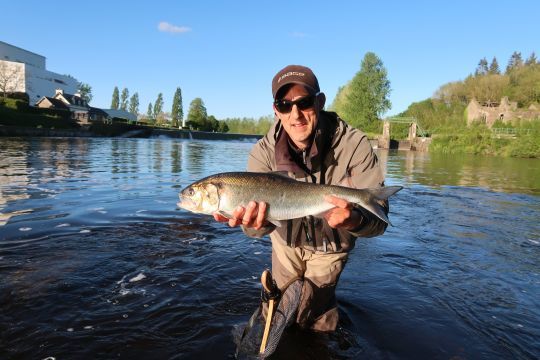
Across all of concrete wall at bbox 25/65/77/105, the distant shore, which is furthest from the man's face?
concrete wall at bbox 25/65/77/105

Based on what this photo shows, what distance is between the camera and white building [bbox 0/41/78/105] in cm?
9662

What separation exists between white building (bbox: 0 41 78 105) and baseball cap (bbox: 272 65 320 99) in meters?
99.1

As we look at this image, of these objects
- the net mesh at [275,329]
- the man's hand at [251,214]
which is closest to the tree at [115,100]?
the net mesh at [275,329]

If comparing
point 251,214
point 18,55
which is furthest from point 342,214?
point 18,55

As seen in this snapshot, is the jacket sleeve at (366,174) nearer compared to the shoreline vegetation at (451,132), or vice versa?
the jacket sleeve at (366,174)

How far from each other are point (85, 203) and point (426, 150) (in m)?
66.2

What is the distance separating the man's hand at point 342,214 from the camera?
3.54 m

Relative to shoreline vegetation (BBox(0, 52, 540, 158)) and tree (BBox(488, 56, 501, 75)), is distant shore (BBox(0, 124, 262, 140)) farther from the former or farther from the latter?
A: tree (BBox(488, 56, 501, 75))

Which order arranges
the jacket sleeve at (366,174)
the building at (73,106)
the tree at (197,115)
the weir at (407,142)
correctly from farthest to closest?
the tree at (197,115) → the building at (73,106) → the weir at (407,142) → the jacket sleeve at (366,174)

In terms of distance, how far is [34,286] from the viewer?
5.76 meters

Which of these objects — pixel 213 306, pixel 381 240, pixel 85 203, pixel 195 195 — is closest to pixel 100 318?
pixel 213 306

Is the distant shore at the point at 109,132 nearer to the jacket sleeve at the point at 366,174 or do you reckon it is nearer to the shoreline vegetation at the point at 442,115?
the shoreline vegetation at the point at 442,115

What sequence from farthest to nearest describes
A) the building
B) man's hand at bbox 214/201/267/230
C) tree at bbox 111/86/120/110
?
tree at bbox 111/86/120/110
the building
man's hand at bbox 214/201/267/230

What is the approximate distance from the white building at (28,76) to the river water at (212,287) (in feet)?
308
